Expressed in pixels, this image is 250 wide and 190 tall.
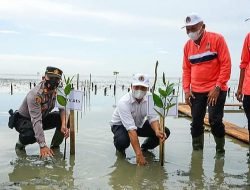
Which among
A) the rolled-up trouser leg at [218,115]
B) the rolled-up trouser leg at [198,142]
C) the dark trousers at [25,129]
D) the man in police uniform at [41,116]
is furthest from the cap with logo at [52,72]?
the rolled-up trouser leg at [198,142]

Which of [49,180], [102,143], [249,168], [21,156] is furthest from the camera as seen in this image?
[102,143]

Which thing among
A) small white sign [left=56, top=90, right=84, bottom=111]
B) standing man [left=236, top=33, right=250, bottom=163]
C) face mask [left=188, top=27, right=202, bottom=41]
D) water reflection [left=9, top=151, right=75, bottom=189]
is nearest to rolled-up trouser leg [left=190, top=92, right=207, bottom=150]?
standing man [left=236, top=33, right=250, bottom=163]

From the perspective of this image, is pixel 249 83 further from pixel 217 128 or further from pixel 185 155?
pixel 185 155

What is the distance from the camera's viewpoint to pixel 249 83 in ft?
16.9

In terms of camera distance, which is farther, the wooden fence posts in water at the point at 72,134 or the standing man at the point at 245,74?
the wooden fence posts in water at the point at 72,134

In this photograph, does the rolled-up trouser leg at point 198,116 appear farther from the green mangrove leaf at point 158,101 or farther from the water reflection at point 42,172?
the water reflection at point 42,172

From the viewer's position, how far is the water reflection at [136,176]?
424 centimetres

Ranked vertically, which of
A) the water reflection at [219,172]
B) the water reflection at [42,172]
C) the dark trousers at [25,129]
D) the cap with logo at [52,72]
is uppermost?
the cap with logo at [52,72]

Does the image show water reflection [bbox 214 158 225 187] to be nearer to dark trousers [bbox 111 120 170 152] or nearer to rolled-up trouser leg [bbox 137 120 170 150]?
rolled-up trouser leg [bbox 137 120 170 150]

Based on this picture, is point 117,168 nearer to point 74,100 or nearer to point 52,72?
point 74,100

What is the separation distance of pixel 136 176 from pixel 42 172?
111 centimetres

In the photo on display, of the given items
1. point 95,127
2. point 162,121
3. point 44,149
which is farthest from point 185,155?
point 95,127

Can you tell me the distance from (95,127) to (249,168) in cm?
386

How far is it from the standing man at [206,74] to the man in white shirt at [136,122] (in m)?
0.69
